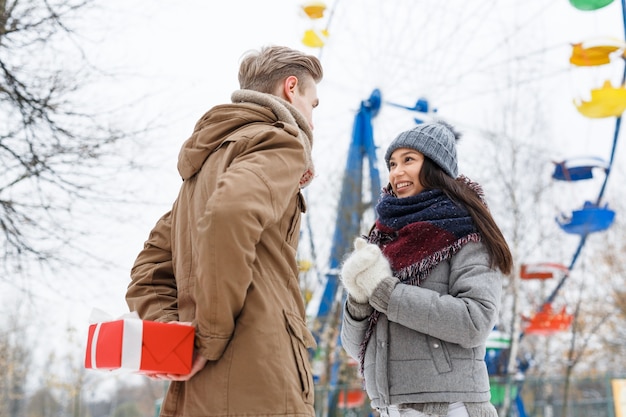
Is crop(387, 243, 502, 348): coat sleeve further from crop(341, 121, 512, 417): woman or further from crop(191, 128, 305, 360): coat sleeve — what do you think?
crop(191, 128, 305, 360): coat sleeve

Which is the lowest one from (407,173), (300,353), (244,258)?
(300,353)

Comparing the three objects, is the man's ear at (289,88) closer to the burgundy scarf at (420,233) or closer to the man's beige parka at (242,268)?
the man's beige parka at (242,268)

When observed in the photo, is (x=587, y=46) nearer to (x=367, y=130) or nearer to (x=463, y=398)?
(x=367, y=130)

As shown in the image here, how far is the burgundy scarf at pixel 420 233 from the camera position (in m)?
2.56

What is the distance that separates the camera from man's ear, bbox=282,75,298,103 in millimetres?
2377

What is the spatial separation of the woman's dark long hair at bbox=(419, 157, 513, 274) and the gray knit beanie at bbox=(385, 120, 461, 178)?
4cm

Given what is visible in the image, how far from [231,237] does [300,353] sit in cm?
40

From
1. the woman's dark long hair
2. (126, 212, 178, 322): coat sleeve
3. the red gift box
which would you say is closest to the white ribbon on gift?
the red gift box

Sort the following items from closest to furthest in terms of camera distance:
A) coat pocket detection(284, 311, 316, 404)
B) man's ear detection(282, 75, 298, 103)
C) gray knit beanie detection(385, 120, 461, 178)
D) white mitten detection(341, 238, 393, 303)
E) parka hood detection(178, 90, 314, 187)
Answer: coat pocket detection(284, 311, 316, 404), parka hood detection(178, 90, 314, 187), man's ear detection(282, 75, 298, 103), white mitten detection(341, 238, 393, 303), gray knit beanie detection(385, 120, 461, 178)

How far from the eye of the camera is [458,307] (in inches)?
94.5

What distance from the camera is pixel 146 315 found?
2256 millimetres

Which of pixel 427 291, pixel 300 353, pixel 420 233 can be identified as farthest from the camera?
pixel 420 233

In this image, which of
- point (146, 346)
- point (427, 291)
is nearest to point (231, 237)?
point (146, 346)

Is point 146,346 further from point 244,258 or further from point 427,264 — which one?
point 427,264
